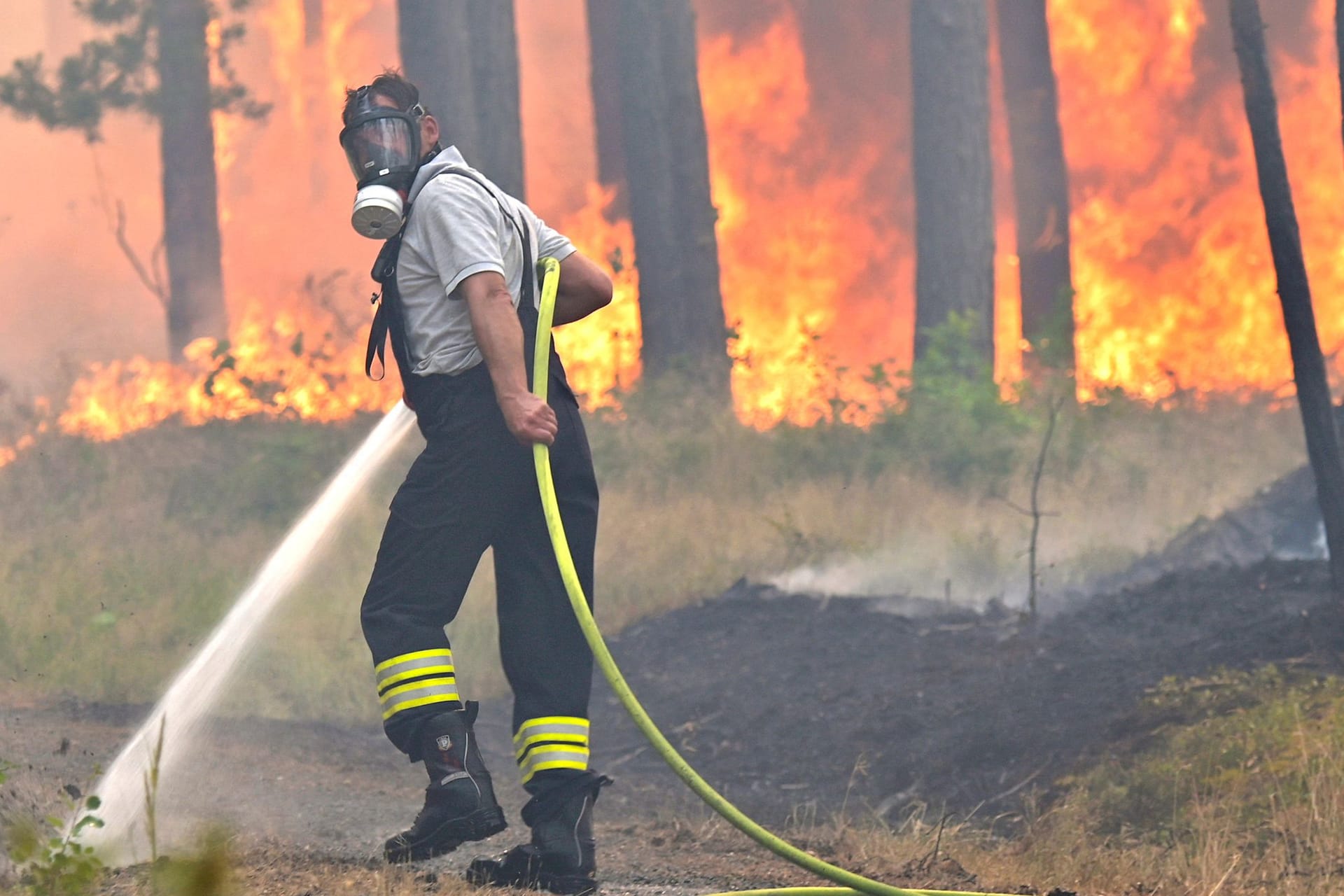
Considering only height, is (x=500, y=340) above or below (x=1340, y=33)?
below

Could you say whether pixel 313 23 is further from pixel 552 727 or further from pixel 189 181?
pixel 552 727

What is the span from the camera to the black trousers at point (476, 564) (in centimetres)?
420

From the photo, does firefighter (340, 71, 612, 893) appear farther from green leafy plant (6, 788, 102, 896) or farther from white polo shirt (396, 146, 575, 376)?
green leafy plant (6, 788, 102, 896)

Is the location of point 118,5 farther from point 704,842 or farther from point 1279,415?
point 704,842

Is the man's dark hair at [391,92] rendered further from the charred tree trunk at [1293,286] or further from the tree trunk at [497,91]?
the tree trunk at [497,91]

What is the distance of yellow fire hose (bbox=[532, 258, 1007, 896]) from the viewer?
392 cm

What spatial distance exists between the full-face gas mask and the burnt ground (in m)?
1.72

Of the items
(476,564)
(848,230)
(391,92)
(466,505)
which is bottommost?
(476,564)

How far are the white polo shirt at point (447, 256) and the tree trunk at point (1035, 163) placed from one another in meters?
12.2

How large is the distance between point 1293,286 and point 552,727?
4.27 m

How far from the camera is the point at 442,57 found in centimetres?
1317

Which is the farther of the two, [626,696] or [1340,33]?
[1340,33]

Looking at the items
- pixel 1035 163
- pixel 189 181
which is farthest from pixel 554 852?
pixel 189 181

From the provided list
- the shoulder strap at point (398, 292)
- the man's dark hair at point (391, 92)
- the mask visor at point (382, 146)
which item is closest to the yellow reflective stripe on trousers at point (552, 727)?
the shoulder strap at point (398, 292)
